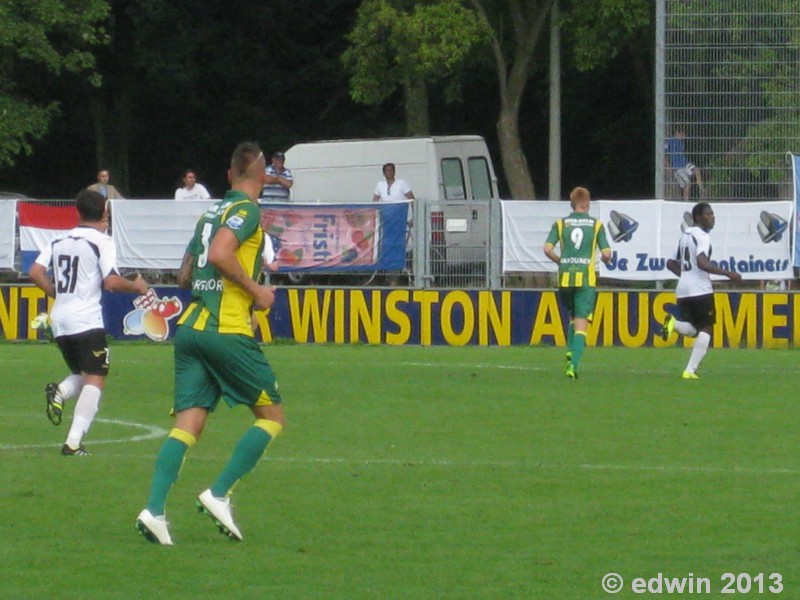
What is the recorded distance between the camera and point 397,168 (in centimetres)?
2980

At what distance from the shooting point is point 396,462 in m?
11.3

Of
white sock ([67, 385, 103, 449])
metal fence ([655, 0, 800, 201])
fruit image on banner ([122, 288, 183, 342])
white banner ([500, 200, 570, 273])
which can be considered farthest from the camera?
fruit image on banner ([122, 288, 183, 342])

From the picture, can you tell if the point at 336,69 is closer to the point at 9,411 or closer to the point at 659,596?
the point at 9,411

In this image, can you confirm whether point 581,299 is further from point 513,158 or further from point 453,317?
point 513,158

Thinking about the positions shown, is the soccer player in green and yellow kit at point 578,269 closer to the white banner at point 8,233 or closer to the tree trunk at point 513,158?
the white banner at point 8,233

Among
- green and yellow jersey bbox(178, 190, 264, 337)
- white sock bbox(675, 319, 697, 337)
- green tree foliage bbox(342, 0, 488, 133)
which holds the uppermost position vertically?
green tree foliage bbox(342, 0, 488, 133)

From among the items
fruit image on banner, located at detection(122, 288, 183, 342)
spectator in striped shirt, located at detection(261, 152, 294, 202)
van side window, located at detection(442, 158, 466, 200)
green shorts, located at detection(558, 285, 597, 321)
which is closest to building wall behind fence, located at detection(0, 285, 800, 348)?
fruit image on banner, located at detection(122, 288, 183, 342)

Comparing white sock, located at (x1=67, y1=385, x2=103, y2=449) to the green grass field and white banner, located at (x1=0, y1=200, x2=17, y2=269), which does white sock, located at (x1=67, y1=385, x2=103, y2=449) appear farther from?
white banner, located at (x1=0, y1=200, x2=17, y2=269)

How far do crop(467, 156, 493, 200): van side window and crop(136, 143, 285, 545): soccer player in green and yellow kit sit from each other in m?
21.9

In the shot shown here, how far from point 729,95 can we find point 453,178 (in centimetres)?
675

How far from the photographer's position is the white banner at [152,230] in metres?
24.4

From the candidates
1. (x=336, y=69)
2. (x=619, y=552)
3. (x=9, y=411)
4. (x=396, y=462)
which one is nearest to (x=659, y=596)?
(x=619, y=552)

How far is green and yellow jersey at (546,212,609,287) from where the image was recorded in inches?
693
